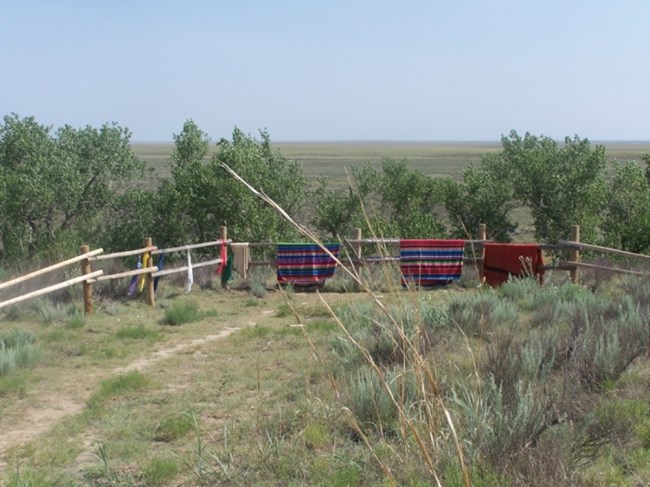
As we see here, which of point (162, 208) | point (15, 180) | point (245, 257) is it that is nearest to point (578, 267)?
point (245, 257)

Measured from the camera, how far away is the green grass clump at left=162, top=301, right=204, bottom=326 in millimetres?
10445

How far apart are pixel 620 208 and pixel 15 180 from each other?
13250 millimetres

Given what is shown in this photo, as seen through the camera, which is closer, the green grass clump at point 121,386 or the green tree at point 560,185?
the green grass clump at point 121,386

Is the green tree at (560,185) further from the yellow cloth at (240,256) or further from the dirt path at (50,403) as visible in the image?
the dirt path at (50,403)

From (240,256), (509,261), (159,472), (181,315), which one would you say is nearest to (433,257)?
(509,261)

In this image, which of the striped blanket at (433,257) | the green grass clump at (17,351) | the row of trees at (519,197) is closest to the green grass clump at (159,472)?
the green grass clump at (17,351)

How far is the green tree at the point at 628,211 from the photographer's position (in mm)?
14383

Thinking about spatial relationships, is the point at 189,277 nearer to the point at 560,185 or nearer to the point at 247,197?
the point at 247,197

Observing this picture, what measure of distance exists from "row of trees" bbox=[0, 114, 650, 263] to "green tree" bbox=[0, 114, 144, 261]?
0.03 meters

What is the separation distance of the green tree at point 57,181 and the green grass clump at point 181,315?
5.14 metres

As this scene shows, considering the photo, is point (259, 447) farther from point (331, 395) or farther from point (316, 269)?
point (316, 269)

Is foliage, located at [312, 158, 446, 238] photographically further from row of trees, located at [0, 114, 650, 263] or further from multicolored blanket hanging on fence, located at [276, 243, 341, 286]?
multicolored blanket hanging on fence, located at [276, 243, 341, 286]

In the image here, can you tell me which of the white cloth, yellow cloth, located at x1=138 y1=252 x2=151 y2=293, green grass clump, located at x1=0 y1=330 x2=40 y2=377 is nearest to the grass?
green grass clump, located at x1=0 y1=330 x2=40 y2=377

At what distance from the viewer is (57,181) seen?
1644cm
